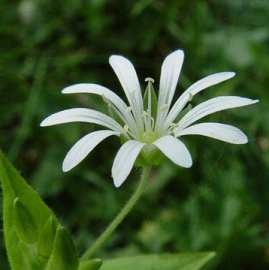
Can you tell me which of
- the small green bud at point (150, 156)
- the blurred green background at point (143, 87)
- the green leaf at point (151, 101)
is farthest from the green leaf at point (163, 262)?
the green leaf at point (151, 101)

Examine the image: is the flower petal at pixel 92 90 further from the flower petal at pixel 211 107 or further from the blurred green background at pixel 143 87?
the blurred green background at pixel 143 87

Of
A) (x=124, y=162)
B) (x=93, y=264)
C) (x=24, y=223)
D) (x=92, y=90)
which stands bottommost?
(x=93, y=264)

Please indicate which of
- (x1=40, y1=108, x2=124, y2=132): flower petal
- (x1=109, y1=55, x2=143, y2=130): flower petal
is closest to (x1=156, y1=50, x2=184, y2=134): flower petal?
(x1=109, y1=55, x2=143, y2=130): flower petal

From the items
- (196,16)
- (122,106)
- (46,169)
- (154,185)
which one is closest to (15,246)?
(122,106)

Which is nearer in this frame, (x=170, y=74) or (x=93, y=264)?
(x=93, y=264)

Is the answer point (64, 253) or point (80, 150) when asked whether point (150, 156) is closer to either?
point (80, 150)

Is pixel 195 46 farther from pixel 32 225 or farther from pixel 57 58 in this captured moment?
pixel 32 225

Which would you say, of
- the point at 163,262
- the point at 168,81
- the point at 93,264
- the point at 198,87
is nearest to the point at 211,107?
the point at 198,87
